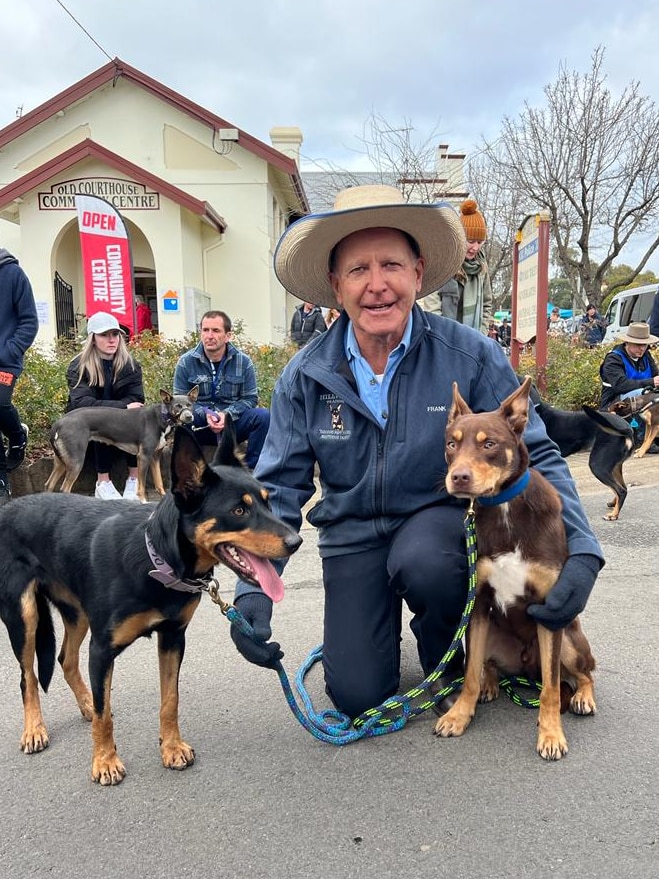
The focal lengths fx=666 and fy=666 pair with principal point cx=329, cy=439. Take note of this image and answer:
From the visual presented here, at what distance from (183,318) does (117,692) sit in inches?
532

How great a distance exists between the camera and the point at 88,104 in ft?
54.7

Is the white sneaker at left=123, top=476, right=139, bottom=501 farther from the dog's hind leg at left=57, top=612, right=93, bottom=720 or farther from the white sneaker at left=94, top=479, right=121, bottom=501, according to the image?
the dog's hind leg at left=57, top=612, right=93, bottom=720

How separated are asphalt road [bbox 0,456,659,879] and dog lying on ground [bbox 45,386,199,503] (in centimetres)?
328

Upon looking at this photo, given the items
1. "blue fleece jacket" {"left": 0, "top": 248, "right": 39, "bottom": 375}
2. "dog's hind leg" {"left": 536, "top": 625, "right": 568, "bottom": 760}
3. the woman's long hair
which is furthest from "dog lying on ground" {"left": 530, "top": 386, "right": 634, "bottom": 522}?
"blue fleece jacket" {"left": 0, "top": 248, "right": 39, "bottom": 375}

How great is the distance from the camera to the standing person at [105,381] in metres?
6.64

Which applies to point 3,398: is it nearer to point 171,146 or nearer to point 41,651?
point 41,651

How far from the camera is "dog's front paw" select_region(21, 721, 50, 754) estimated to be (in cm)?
258

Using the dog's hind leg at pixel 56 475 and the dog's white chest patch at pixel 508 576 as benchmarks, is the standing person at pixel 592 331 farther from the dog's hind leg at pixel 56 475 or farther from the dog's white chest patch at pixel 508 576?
the dog's white chest patch at pixel 508 576

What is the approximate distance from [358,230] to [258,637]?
1707 millimetres

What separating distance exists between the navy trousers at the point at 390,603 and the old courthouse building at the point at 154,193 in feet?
45.1

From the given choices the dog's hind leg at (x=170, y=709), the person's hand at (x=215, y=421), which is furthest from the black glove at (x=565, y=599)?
the person's hand at (x=215, y=421)

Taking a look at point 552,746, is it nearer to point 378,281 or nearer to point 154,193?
point 378,281

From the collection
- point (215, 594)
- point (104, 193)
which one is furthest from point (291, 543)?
point (104, 193)

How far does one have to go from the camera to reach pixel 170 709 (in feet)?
8.06
